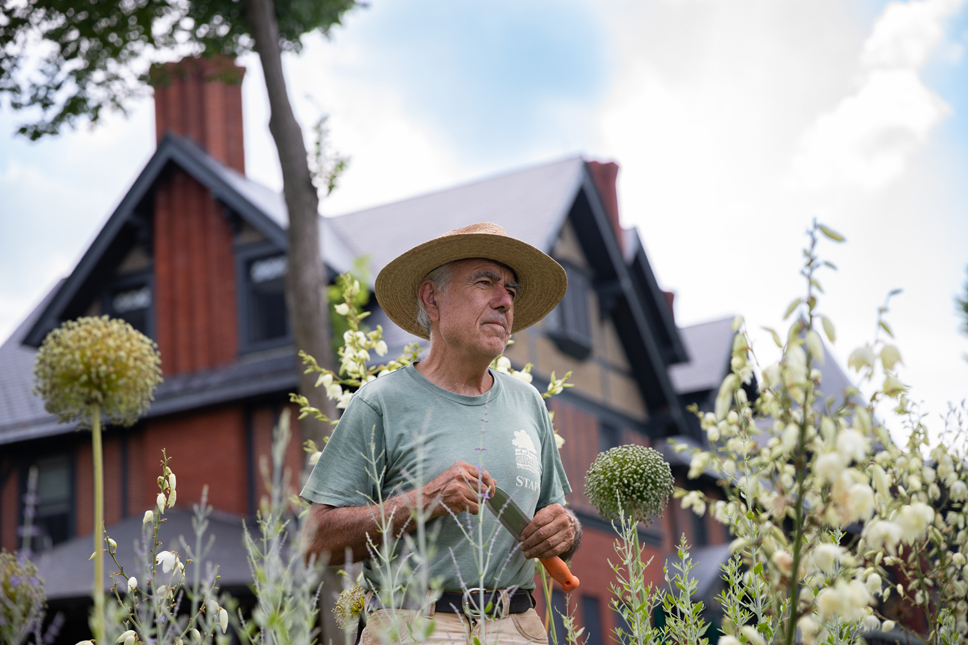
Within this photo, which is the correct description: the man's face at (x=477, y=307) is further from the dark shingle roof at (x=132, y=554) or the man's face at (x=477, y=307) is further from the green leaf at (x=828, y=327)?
the dark shingle roof at (x=132, y=554)

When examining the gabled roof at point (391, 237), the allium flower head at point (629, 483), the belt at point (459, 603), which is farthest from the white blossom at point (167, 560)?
the gabled roof at point (391, 237)

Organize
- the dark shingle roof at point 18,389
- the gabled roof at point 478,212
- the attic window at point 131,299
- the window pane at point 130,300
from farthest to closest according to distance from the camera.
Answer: the window pane at point 130,300
the attic window at point 131,299
the dark shingle roof at point 18,389
the gabled roof at point 478,212

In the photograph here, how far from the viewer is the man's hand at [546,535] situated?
2830mm

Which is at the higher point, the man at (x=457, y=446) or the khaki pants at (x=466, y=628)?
the man at (x=457, y=446)

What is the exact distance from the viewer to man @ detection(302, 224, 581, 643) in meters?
2.84

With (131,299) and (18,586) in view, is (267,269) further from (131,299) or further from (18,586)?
(18,586)

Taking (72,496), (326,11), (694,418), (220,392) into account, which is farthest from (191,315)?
(694,418)

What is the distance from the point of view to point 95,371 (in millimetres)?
3809

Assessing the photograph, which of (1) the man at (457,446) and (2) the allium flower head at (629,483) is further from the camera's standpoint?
(2) the allium flower head at (629,483)

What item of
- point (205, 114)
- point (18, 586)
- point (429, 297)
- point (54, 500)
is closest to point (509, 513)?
point (429, 297)

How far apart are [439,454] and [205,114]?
52.1ft

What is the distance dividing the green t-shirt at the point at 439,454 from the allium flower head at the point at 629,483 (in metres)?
0.46

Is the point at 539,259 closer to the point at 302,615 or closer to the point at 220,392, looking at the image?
the point at 302,615

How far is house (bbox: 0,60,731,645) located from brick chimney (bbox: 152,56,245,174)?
3 cm
